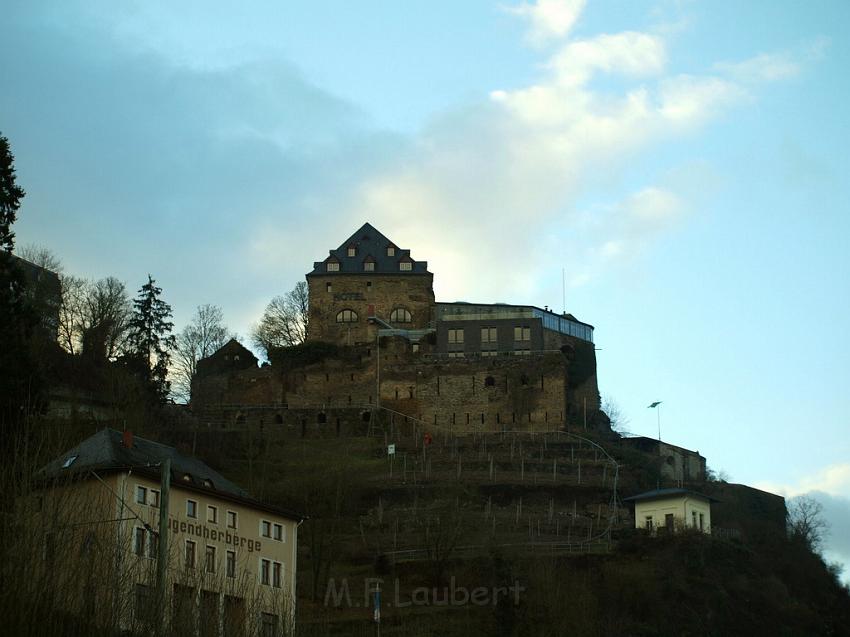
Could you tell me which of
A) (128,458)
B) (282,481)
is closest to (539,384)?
(282,481)

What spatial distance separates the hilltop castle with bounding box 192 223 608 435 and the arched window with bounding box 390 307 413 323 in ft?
0.25

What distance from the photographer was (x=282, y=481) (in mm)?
72312

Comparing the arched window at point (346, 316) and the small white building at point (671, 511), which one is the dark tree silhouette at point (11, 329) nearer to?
the small white building at point (671, 511)

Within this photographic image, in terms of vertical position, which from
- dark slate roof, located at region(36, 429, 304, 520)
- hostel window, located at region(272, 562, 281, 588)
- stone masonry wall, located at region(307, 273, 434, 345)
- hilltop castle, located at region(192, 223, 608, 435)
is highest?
stone masonry wall, located at region(307, 273, 434, 345)

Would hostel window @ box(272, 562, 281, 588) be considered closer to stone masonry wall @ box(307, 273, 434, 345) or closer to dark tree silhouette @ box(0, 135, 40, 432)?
dark tree silhouette @ box(0, 135, 40, 432)

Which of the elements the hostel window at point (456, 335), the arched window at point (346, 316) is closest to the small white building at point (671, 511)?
the hostel window at point (456, 335)

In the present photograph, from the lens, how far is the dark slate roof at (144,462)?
1809 inches

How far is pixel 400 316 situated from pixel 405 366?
731 cm

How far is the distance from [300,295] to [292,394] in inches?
796

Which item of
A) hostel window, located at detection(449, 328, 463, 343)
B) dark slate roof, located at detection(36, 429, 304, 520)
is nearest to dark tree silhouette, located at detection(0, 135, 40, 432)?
dark slate roof, located at detection(36, 429, 304, 520)

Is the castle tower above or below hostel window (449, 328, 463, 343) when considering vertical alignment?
above

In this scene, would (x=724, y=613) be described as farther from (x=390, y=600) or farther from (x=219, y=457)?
(x=219, y=457)

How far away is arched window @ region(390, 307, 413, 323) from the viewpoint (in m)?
A: 98.9

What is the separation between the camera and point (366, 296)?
99312 millimetres
